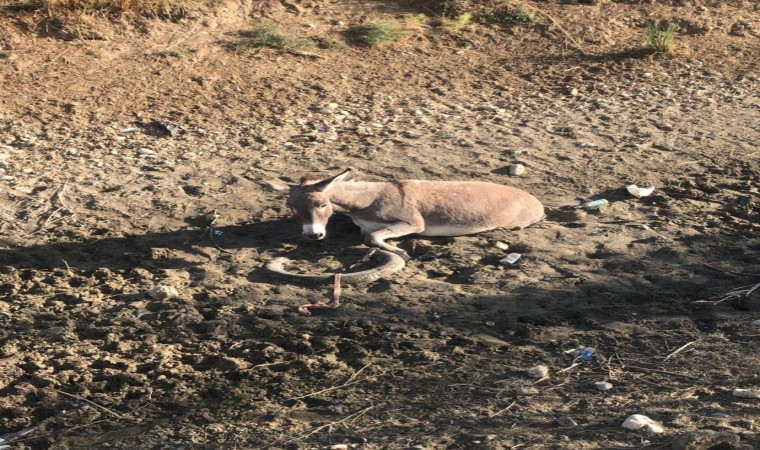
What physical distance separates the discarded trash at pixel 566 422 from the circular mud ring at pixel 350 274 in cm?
197

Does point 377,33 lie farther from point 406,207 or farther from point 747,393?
point 747,393

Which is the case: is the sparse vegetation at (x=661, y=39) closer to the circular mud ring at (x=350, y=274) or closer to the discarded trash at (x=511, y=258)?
the discarded trash at (x=511, y=258)

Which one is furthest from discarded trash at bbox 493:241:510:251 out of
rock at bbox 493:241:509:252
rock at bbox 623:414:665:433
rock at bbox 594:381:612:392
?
rock at bbox 623:414:665:433

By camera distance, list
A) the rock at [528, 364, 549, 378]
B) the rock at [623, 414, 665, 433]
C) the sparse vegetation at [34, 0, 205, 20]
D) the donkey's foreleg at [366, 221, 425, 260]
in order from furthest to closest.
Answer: the sparse vegetation at [34, 0, 205, 20] < the donkey's foreleg at [366, 221, 425, 260] < the rock at [528, 364, 549, 378] < the rock at [623, 414, 665, 433]

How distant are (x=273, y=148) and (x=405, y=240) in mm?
2127

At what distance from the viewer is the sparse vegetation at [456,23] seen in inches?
453

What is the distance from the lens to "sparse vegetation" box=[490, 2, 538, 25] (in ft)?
38.6

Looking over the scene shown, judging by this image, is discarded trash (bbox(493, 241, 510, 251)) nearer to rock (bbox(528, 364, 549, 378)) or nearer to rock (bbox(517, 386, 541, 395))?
rock (bbox(528, 364, 549, 378))

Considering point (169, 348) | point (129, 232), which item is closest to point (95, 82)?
point (129, 232)

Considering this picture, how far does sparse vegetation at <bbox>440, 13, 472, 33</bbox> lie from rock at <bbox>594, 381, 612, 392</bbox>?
6942 millimetres

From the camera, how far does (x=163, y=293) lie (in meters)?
6.32

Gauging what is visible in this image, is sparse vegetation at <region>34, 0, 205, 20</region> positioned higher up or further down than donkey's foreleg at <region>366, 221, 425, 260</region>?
higher up

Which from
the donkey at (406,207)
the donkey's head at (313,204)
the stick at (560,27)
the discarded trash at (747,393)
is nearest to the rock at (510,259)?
the donkey at (406,207)

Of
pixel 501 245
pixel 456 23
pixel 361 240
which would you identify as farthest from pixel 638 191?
pixel 456 23
